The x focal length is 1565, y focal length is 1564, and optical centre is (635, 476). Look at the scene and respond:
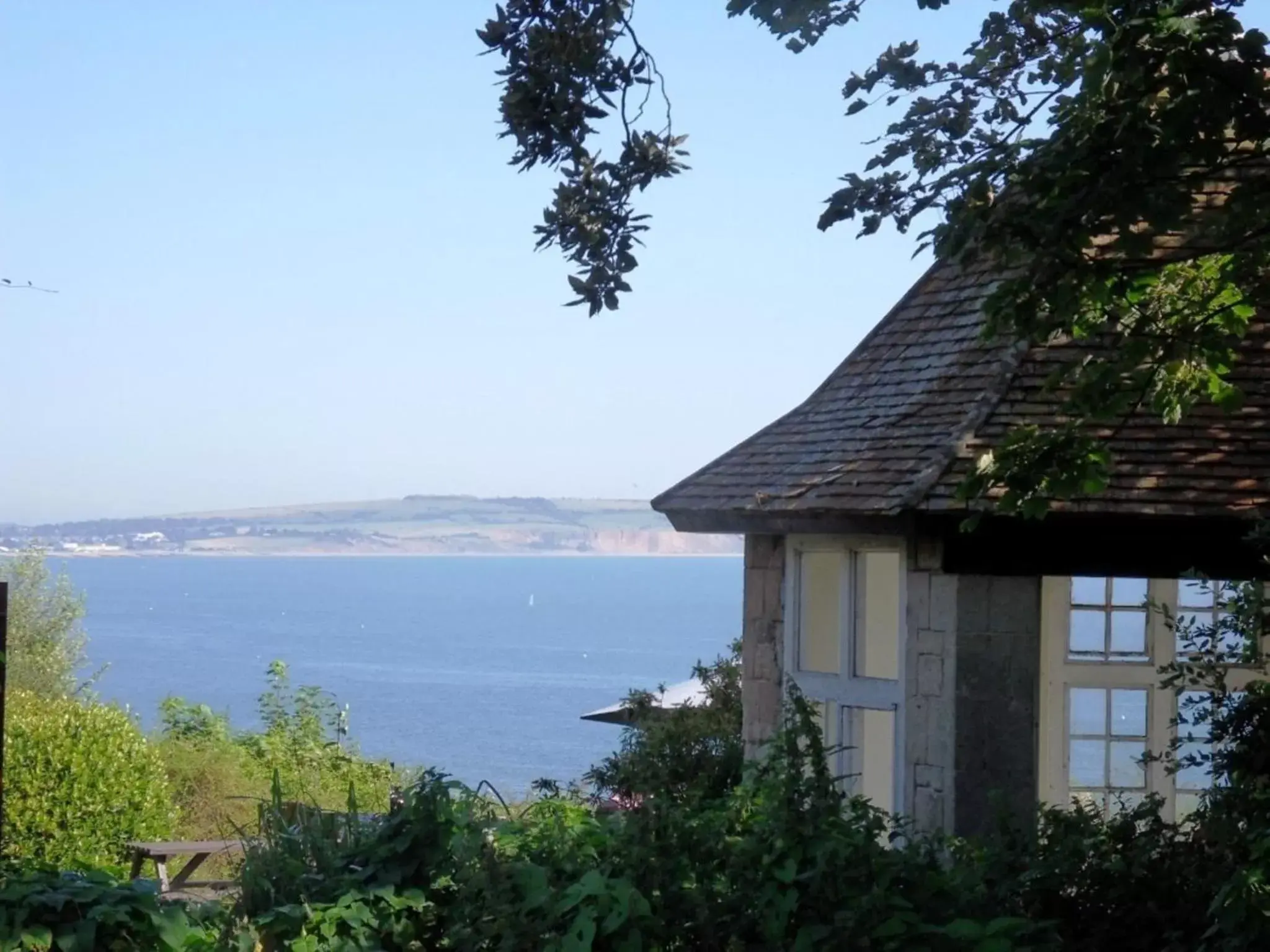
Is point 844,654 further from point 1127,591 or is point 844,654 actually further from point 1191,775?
point 1191,775

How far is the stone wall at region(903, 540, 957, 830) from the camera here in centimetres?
763

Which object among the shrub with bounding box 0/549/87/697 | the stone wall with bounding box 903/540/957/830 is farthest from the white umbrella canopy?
the shrub with bounding box 0/549/87/697

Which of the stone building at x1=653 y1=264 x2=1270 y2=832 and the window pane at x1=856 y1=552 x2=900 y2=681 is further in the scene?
the window pane at x1=856 y1=552 x2=900 y2=681

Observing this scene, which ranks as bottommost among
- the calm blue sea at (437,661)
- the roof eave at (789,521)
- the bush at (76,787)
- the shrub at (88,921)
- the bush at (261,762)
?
the calm blue sea at (437,661)

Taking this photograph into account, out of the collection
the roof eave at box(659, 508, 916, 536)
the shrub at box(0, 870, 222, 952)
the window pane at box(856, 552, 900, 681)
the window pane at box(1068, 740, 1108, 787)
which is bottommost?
the shrub at box(0, 870, 222, 952)

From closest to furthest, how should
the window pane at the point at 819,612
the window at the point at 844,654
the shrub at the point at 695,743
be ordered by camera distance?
the window at the point at 844,654
the window pane at the point at 819,612
the shrub at the point at 695,743

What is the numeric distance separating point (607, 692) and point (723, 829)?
8495cm

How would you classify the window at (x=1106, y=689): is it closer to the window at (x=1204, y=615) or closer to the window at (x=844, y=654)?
the window at (x=1204, y=615)

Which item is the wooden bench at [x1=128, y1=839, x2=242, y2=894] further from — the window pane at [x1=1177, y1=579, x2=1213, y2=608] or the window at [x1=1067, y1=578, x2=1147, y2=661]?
the window pane at [x1=1177, y1=579, x2=1213, y2=608]

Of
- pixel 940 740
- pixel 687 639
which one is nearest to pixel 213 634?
pixel 687 639

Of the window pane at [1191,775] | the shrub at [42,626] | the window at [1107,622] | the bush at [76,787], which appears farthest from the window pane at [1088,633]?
the shrub at [42,626]

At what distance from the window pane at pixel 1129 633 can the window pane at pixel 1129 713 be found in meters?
0.21

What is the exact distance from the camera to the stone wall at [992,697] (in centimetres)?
758

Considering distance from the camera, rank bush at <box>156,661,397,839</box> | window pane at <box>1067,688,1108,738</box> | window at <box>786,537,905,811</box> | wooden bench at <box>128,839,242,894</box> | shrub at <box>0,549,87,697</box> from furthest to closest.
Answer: shrub at <box>0,549,87,697</box>
bush at <box>156,661,397,839</box>
wooden bench at <box>128,839,242,894</box>
window at <box>786,537,905,811</box>
window pane at <box>1067,688,1108,738</box>
